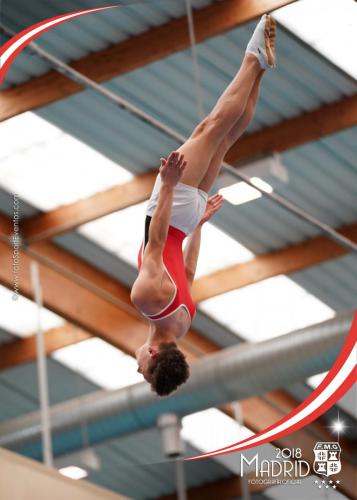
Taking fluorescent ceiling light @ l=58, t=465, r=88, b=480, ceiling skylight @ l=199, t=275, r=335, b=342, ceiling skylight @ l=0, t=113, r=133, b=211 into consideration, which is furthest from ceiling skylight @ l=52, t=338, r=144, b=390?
ceiling skylight @ l=0, t=113, r=133, b=211

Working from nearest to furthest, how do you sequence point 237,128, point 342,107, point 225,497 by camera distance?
point 237,128, point 342,107, point 225,497

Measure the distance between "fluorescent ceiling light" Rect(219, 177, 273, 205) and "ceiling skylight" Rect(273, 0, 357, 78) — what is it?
5.34ft

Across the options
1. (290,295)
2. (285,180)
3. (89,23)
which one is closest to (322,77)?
(285,180)

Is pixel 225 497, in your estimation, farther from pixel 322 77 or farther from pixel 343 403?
pixel 322 77

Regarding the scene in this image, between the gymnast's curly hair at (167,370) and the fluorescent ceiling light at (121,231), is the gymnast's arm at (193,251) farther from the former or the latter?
the fluorescent ceiling light at (121,231)

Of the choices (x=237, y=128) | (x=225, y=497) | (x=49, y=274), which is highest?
(x=49, y=274)

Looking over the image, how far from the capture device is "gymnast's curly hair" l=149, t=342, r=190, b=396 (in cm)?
738

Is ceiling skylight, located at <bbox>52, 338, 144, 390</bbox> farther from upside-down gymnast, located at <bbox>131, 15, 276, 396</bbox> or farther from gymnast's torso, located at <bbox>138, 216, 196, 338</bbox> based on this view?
gymnast's torso, located at <bbox>138, 216, 196, 338</bbox>

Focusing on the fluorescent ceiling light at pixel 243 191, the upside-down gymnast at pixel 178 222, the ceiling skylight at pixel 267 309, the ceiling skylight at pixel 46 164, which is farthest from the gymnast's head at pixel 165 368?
the ceiling skylight at pixel 267 309

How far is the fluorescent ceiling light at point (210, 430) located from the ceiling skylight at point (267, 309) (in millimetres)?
1062

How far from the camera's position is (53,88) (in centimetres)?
1184

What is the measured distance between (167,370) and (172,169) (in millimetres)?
1137

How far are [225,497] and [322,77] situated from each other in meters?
6.03

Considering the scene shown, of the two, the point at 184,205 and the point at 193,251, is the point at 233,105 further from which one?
the point at 193,251
